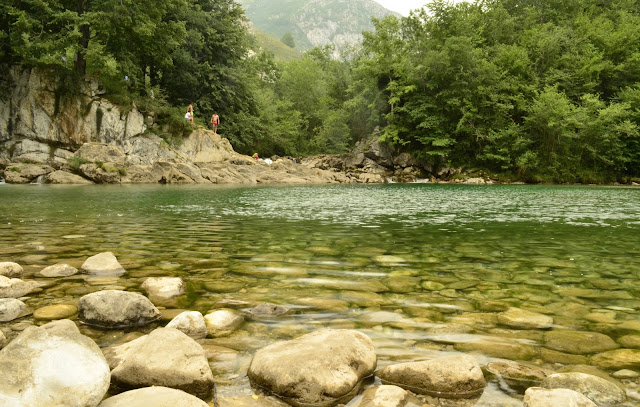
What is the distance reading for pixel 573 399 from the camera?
7.11ft

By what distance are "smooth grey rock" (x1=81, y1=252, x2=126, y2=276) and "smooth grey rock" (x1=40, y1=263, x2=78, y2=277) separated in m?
0.15

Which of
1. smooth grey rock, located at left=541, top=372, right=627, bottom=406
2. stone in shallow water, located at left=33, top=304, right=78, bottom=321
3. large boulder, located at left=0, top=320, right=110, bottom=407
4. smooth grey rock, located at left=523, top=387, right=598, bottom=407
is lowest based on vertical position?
stone in shallow water, located at left=33, top=304, right=78, bottom=321

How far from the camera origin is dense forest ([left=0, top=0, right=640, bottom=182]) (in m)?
39.2

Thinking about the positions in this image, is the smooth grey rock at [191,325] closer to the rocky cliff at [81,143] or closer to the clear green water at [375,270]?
the clear green water at [375,270]

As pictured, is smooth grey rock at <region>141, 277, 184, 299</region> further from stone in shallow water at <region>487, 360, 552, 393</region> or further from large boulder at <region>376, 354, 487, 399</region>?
stone in shallow water at <region>487, 360, 552, 393</region>

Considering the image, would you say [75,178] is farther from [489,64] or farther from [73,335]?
[489,64]

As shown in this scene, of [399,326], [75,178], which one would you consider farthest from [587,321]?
[75,178]

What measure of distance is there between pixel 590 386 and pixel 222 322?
2.75 meters

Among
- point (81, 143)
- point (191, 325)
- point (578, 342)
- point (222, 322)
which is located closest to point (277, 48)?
point (81, 143)

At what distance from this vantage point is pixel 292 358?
262 cm

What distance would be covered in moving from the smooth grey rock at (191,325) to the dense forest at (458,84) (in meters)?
34.5

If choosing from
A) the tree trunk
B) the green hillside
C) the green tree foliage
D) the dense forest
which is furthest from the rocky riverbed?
the green hillside

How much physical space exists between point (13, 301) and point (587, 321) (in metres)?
5.38

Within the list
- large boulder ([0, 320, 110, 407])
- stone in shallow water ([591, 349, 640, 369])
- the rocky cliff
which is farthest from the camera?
the rocky cliff
